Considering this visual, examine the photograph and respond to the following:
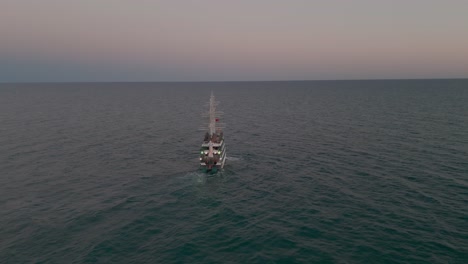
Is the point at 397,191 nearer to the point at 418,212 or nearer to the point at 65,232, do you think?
the point at 418,212

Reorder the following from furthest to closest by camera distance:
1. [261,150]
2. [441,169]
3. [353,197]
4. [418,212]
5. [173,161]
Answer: [261,150] < [173,161] < [441,169] < [353,197] < [418,212]

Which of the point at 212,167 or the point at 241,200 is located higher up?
the point at 212,167

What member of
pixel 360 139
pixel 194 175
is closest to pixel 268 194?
pixel 194 175

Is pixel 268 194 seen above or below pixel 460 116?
below

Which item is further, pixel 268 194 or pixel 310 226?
pixel 268 194

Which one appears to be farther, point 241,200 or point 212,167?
point 212,167

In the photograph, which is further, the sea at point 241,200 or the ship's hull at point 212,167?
the ship's hull at point 212,167

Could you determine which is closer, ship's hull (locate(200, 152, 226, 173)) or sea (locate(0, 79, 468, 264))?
sea (locate(0, 79, 468, 264))

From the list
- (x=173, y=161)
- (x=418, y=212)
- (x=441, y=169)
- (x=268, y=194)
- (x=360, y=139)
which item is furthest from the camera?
(x=360, y=139)

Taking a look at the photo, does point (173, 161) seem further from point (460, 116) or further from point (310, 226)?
point (460, 116)
